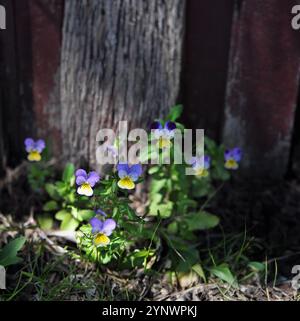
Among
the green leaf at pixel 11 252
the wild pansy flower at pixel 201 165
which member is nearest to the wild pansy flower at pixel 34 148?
the green leaf at pixel 11 252

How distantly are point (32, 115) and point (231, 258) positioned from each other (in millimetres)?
1189

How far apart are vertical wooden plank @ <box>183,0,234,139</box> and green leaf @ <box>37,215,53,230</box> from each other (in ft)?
2.71

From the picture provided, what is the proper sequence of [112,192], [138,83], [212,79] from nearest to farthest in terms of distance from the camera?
[112,192] → [138,83] → [212,79]

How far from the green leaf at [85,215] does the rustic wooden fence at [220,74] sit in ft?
1.77

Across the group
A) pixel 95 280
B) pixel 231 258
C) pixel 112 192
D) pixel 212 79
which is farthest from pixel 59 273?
pixel 212 79

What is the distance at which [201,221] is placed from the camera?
125 inches

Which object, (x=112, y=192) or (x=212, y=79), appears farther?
(x=212, y=79)

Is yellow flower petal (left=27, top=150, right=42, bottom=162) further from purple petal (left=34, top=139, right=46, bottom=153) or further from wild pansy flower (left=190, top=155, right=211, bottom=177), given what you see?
wild pansy flower (left=190, top=155, right=211, bottom=177)

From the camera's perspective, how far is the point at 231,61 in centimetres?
329

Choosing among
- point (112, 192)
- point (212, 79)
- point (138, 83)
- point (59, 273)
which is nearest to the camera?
point (112, 192)

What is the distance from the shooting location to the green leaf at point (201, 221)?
3.15 m

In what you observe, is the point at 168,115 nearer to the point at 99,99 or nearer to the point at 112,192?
the point at 99,99

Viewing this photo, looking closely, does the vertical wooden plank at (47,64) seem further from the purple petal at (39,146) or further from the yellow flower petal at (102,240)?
the yellow flower petal at (102,240)

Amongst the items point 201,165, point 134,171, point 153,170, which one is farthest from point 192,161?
point 134,171
